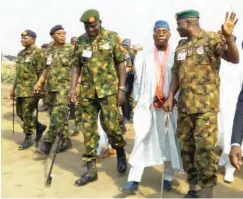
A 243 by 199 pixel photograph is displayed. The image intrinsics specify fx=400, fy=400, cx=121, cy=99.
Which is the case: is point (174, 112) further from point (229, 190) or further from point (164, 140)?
point (229, 190)

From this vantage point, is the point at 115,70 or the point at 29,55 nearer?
the point at 115,70

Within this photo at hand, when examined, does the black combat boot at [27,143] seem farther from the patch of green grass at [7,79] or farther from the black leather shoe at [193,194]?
the patch of green grass at [7,79]

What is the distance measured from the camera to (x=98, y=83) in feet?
17.0

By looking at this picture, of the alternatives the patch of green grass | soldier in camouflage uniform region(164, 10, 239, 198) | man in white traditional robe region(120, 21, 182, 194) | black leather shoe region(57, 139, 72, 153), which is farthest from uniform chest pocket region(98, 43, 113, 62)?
the patch of green grass

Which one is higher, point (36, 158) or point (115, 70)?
point (115, 70)

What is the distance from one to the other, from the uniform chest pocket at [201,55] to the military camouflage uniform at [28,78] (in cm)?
387

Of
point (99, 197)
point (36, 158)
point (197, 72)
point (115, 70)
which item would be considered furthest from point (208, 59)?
point (36, 158)

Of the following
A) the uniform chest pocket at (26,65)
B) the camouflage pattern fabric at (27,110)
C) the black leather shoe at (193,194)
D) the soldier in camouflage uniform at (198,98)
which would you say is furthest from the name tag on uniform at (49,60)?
the black leather shoe at (193,194)

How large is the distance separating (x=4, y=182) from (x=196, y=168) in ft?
8.84

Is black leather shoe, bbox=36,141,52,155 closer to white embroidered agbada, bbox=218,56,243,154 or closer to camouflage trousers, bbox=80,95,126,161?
camouflage trousers, bbox=80,95,126,161

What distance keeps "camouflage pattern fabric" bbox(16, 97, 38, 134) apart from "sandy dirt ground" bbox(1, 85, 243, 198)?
544 mm

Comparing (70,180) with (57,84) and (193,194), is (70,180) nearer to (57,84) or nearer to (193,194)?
(193,194)

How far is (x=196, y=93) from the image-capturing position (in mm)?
4184

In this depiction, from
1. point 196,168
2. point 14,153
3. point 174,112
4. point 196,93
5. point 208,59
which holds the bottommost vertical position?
point 14,153
